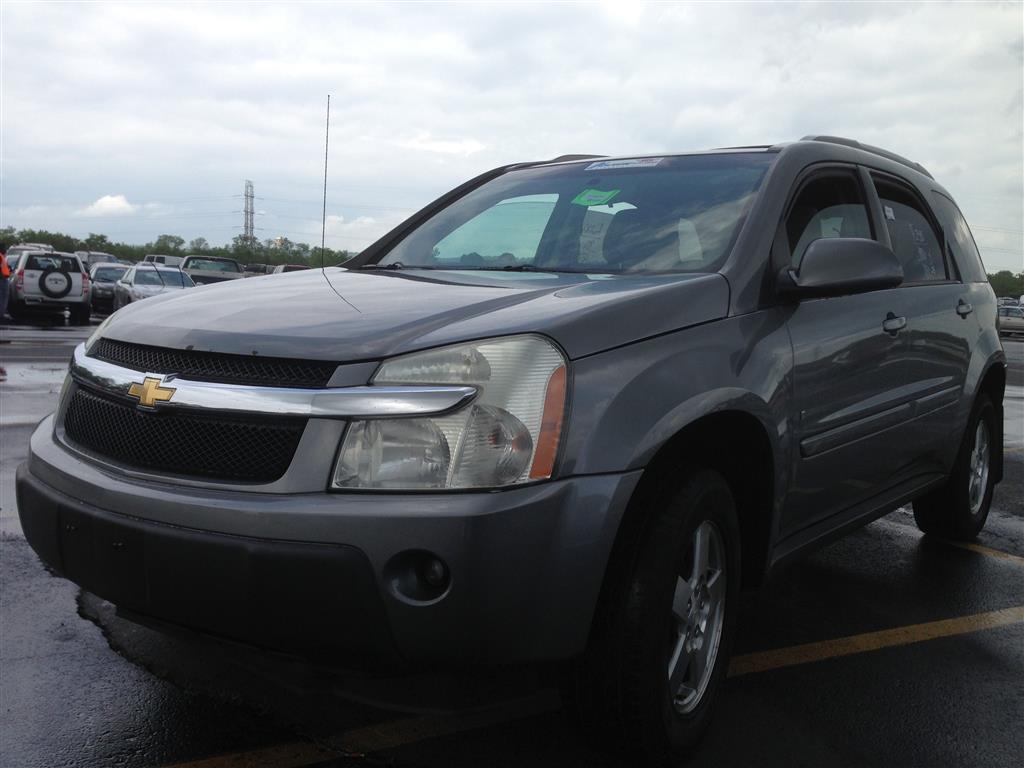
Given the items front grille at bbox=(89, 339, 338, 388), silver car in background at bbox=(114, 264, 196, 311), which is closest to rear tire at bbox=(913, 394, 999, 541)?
front grille at bbox=(89, 339, 338, 388)

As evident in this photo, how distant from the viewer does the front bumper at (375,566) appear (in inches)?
84.9

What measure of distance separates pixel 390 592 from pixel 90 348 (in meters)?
1.34

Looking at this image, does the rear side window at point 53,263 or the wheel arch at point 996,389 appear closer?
the wheel arch at point 996,389

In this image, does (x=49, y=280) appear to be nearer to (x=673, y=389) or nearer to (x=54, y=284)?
(x=54, y=284)

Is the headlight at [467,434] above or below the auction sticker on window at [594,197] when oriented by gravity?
below

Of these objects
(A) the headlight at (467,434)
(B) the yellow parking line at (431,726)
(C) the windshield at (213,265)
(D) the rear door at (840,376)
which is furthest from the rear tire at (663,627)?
(C) the windshield at (213,265)

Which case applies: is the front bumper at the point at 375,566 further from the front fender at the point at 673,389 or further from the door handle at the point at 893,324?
the door handle at the point at 893,324

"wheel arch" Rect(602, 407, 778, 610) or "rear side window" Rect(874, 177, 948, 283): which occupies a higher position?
"rear side window" Rect(874, 177, 948, 283)

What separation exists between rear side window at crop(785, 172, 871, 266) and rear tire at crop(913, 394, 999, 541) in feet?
4.90

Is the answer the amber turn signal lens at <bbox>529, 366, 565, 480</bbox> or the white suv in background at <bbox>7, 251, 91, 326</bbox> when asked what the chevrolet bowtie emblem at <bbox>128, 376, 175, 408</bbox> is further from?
the white suv in background at <bbox>7, 251, 91, 326</bbox>

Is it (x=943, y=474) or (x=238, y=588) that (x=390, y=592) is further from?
(x=943, y=474)

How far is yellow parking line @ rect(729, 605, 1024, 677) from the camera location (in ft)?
11.5

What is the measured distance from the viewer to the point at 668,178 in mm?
3699

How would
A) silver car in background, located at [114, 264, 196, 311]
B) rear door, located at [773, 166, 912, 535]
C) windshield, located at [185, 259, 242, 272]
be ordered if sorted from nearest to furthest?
rear door, located at [773, 166, 912, 535], silver car in background, located at [114, 264, 196, 311], windshield, located at [185, 259, 242, 272]
